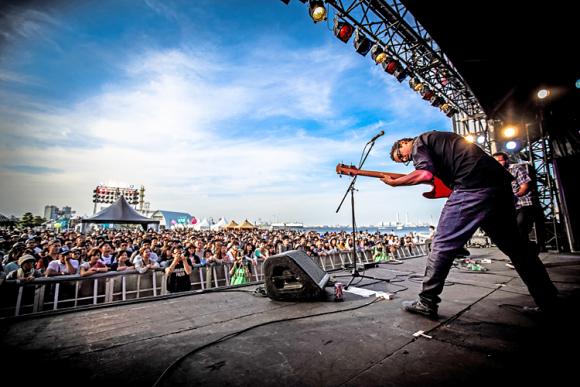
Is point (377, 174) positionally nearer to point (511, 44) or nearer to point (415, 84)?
point (511, 44)

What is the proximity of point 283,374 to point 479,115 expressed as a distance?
1378 cm

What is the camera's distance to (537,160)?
839 cm

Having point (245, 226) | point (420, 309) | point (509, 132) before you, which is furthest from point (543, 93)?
point (245, 226)

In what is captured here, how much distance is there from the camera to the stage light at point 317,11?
249 inches

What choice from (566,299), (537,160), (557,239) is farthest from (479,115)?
(566,299)

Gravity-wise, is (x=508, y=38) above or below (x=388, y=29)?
below

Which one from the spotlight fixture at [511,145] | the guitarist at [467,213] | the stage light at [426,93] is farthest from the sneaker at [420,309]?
the spotlight fixture at [511,145]

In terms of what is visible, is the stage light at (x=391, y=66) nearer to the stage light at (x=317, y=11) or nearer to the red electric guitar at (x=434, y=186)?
the stage light at (x=317, y=11)

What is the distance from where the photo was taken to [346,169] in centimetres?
391

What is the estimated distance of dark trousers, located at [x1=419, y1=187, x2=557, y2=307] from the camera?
2.18 m

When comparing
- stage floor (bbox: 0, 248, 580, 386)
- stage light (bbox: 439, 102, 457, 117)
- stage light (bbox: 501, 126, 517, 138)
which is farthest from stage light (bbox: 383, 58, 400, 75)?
stage floor (bbox: 0, 248, 580, 386)

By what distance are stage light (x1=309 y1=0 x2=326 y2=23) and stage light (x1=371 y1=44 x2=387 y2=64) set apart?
7.41ft

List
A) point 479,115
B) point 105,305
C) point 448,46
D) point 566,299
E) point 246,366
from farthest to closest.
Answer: point 479,115
point 448,46
point 105,305
point 566,299
point 246,366

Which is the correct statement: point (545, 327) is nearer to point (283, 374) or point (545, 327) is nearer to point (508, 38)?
point (283, 374)
